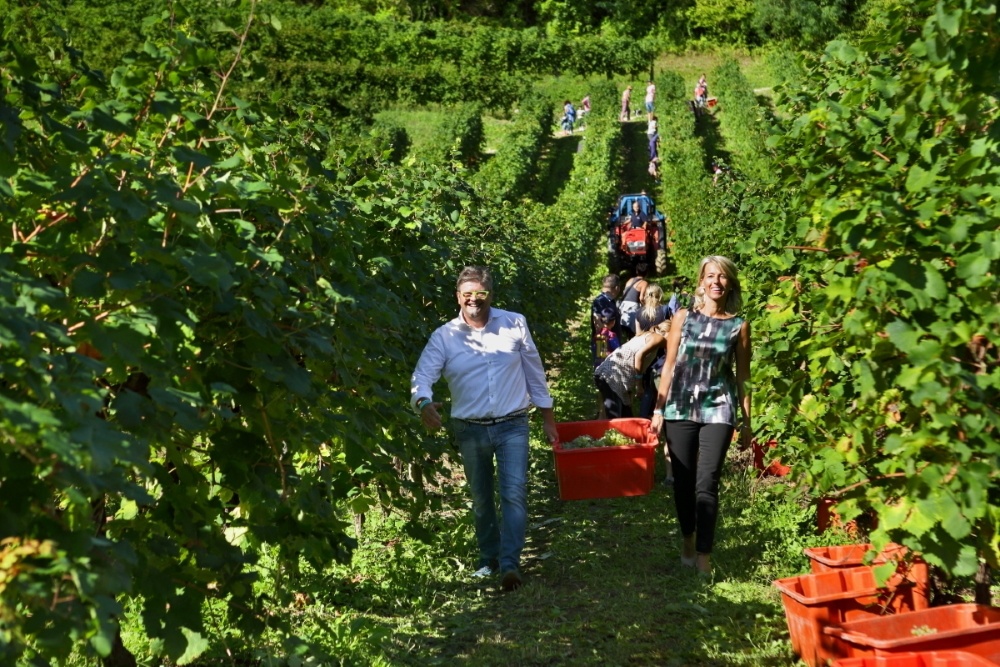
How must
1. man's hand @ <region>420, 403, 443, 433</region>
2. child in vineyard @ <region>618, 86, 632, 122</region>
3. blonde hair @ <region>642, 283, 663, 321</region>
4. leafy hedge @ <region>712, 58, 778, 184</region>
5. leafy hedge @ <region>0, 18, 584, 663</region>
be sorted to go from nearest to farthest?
1. leafy hedge @ <region>0, 18, 584, 663</region>
2. man's hand @ <region>420, 403, 443, 433</region>
3. blonde hair @ <region>642, 283, 663, 321</region>
4. leafy hedge @ <region>712, 58, 778, 184</region>
5. child in vineyard @ <region>618, 86, 632, 122</region>

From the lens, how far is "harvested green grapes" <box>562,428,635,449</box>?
25.7 ft

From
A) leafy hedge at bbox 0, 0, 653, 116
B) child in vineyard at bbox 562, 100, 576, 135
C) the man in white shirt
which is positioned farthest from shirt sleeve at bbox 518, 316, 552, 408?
leafy hedge at bbox 0, 0, 653, 116

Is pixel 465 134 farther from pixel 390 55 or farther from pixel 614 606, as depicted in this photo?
pixel 614 606

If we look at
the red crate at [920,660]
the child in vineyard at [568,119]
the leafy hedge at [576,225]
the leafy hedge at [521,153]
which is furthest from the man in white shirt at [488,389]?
the child in vineyard at [568,119]

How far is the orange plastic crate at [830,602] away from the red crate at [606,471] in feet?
8.98

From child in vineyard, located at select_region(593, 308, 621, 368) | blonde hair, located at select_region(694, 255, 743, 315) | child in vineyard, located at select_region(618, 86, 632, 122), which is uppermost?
child in vineyard, located at select_region(618, 86, 632, 122)

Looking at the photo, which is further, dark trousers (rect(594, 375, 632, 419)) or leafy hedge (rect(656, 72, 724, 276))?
leafy hedge (rect(656, 72, 724, 276))

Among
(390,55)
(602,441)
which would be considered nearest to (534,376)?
(602,441)

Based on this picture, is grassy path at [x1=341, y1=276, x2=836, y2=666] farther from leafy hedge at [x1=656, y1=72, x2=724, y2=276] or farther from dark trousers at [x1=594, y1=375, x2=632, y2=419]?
leafy hedge at [x1=656, y1=72, x2=724, y2=276]

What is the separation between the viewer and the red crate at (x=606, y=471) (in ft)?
24.5

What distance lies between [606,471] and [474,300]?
214 cm

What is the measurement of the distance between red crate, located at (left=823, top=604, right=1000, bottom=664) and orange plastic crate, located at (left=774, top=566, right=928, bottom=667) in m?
0.15

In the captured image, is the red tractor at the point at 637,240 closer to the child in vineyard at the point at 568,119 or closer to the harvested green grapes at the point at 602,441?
the harvested green grapes at the point at 602,441

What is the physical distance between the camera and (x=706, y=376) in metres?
5.94
